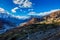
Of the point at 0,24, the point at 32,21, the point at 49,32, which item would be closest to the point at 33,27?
the point at 32,21

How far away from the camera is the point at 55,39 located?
10461mm

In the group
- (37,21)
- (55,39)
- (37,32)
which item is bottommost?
(55,39)

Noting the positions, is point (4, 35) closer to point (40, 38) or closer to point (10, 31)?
point (10, 31)

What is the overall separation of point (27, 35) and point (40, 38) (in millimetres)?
1063

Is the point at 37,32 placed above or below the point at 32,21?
below

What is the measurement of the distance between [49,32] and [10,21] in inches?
142

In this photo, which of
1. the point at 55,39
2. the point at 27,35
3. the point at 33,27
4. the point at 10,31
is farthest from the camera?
the point at 10,31

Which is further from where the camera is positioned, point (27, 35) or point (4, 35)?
point (4, 35)

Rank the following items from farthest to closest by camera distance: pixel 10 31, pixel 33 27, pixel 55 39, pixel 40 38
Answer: pixel 10 31 → pixel 33 27 → pixel 40 38 → pixel 55 39

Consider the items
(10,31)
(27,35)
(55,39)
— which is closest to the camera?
(55,39)

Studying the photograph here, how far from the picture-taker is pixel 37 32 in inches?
483

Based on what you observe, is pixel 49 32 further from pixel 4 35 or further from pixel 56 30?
pixel 4 35

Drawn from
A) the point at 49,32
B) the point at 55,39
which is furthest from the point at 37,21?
the point at 55,39

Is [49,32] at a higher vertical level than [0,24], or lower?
lower
